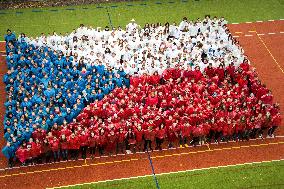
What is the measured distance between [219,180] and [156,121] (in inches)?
155

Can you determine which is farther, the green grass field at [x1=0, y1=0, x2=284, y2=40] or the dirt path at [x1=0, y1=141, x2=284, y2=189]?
the green grass field at [x1=0, y1=0, x2=284, y2=40]

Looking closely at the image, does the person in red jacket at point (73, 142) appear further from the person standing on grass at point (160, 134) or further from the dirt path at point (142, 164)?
the person standing on grass at point (160, 134)

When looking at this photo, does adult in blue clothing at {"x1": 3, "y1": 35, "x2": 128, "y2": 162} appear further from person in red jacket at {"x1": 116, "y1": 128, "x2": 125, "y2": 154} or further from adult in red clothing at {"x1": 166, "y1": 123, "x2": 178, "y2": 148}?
adult in red clothing at {"x1": 166, "y1": 123, "x2": 178, "y2": 148}

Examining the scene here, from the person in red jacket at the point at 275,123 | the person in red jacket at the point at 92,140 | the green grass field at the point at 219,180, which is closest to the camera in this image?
the green grass field at the point at 219,180

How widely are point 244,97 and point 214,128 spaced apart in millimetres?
2724

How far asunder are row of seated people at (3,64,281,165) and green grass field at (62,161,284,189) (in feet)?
6.07

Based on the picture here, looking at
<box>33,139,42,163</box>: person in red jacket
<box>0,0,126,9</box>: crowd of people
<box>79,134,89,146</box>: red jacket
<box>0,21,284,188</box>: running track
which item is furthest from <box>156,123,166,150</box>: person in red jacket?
<box>0,0,126,9</box>: crowd of people

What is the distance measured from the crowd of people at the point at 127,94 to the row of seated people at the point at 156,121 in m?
0.05

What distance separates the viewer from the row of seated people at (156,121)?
63.4 ft

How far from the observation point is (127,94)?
21.5m

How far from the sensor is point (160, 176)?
64.0 feet

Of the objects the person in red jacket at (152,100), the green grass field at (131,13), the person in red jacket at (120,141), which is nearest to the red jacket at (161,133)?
the person in red jacket at (120,141)

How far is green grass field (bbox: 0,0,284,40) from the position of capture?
2828 cm

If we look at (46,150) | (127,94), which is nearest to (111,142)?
(127,94)
